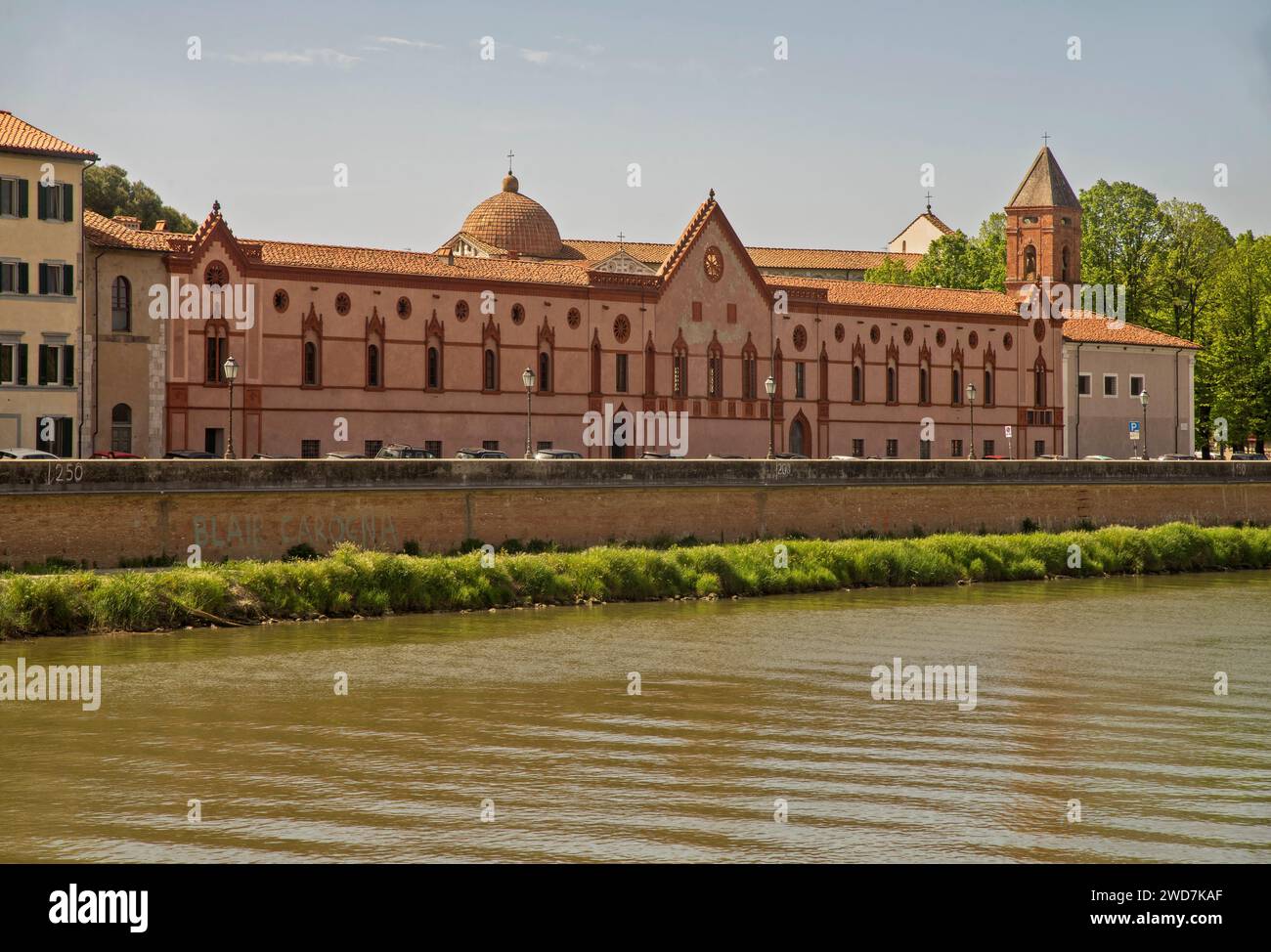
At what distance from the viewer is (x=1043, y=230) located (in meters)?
76.5

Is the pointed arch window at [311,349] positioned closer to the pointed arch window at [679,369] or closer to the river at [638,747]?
the pointed arch window at [679,369]

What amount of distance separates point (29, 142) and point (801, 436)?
30.4 meters

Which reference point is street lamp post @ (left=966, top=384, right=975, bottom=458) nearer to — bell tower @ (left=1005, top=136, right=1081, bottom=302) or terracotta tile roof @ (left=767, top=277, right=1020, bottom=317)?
terracotta tile roof @ (left=767, top=277, right=1020, bottom=317)

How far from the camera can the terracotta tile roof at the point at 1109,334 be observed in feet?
237

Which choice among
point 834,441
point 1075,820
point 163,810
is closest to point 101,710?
point 163,810

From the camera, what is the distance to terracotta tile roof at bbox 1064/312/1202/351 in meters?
72.4

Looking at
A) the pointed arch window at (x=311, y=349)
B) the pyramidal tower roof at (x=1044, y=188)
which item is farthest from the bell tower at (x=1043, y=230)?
the pointed arch window at (x=311, y=349)

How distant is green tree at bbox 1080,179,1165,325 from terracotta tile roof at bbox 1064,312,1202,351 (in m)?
9.60

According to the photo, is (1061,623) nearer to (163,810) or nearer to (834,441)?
(163,810)

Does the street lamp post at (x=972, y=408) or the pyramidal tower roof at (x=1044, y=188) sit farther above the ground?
the pyramidal tower roof at (x=1044, y=188)

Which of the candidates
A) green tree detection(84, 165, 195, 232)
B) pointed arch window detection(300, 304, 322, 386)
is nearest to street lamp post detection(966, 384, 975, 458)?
pointed arch window detection(300, 304, 322, 386)

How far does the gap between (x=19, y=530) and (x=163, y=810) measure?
17.8 m

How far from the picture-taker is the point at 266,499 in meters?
36.3

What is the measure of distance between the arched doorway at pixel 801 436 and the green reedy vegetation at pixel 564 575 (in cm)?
1566
